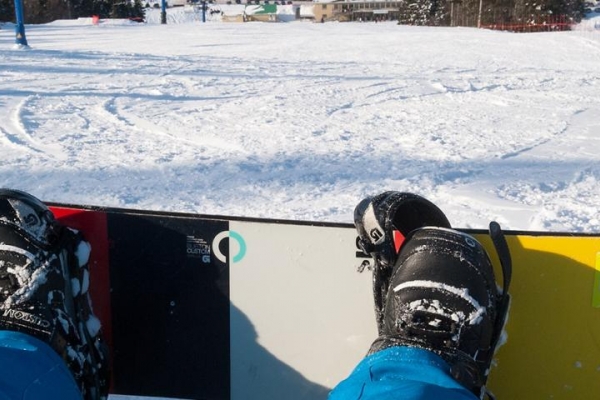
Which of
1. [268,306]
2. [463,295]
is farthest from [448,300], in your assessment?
[268,306]

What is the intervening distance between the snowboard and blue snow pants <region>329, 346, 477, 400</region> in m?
0.49

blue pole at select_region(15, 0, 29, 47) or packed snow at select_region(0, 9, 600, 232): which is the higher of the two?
blue pole at select_region(15, 0, 29, 47)

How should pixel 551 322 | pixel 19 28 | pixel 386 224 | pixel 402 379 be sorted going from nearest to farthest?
pixel 402 379
pixel 386 224
pixel 551 322
pixel 19 28

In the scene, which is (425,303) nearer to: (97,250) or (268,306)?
(268,306)

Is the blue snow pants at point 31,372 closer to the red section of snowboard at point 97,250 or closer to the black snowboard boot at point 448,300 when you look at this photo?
the red section of snowboard at point 97,250

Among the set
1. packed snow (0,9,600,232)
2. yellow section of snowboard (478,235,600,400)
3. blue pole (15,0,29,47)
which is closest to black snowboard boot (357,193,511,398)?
yellow section of snowboard (478,235,600,400)

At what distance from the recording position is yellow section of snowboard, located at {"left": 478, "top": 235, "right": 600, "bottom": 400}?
1.70 m

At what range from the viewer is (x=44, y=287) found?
1628mm

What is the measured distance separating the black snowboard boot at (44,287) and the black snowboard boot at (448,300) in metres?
0.73

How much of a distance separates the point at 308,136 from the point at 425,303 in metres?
3.60

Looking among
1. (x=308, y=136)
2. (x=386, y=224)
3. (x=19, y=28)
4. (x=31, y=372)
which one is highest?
(x=19, y=28)

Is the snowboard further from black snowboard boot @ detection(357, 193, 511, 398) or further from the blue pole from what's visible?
the blue pole

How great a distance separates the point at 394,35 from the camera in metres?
16.3

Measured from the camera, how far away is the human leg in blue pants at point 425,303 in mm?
1267
